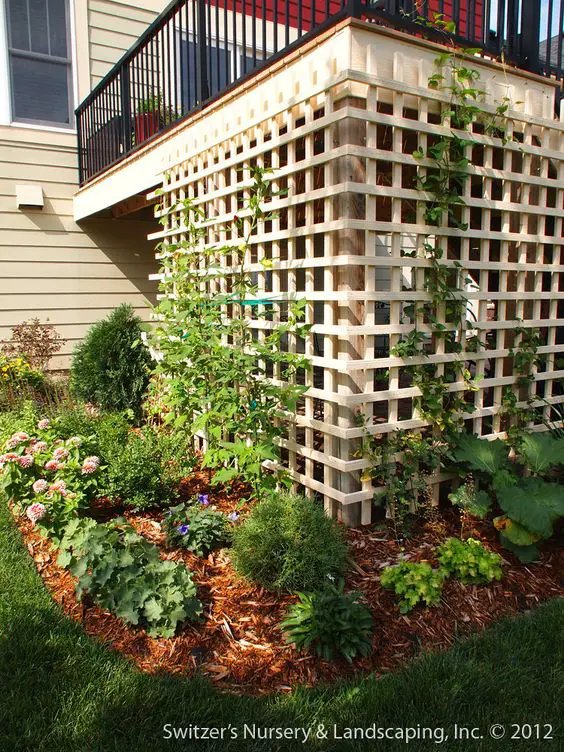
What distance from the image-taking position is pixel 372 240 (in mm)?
3350

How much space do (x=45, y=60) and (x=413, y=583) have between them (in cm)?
812

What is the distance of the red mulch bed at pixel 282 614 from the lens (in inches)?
96.8

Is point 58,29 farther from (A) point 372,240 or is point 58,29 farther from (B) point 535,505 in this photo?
(B) point 535,505

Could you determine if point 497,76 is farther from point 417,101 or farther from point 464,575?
point 464,575

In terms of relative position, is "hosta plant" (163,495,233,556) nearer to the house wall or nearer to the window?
the house wall

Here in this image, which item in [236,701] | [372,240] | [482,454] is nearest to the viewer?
[236,701]

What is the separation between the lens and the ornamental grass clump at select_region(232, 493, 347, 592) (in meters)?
2.86

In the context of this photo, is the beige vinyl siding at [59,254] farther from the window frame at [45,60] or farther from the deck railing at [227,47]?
the deck railing at [227,47]

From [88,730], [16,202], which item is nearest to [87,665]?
[88,730]

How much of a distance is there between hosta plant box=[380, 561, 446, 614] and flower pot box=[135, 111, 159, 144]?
5049 millimetres

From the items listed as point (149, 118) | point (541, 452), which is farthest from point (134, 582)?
point (149, 118)

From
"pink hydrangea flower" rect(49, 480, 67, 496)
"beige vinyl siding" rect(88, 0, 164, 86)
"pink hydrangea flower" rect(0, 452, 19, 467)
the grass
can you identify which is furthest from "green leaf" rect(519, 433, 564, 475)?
"beige vinyl siding" rect(88, 0, 164, 86)

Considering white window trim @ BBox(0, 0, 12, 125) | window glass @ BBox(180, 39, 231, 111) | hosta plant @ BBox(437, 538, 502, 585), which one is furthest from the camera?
white window trim @ BBox(0, 0, 12, 125)

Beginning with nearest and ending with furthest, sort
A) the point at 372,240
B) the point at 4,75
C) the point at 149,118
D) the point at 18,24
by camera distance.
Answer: the point at 372,240 < the point at 149,118 < the point at 4,75 < the point at 18,24
